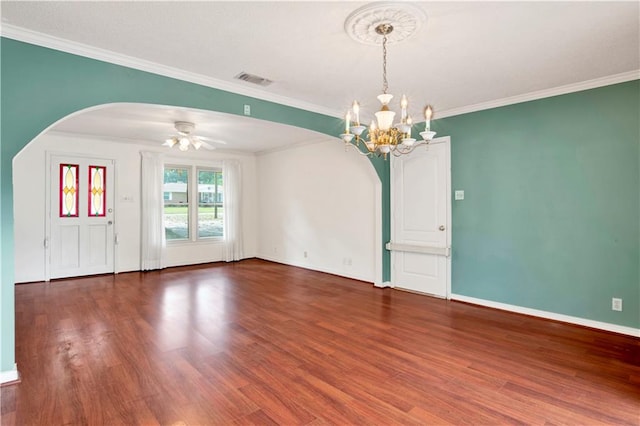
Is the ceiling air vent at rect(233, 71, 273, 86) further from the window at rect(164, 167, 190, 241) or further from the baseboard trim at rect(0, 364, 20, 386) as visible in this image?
the window at rect(164, 167, 190, 241)

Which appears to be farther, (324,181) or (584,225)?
(324,181)

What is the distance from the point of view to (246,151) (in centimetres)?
810

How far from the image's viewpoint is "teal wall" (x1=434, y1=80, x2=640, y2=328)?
345cm

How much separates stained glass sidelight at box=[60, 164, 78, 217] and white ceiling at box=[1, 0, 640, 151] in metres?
4.27

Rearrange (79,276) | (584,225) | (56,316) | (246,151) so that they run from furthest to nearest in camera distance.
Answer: (246,151) → (79,276) → (56,316) → (584,225)

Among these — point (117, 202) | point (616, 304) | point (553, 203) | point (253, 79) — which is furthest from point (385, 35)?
point (117, 202)

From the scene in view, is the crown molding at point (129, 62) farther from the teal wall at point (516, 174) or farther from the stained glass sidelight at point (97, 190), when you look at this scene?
the stained glass sidelight at point (97, 190)

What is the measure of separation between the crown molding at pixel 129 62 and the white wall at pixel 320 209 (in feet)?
6.81

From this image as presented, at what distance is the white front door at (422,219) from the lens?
15.7 feet

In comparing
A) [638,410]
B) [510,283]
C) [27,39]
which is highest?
[27,39]

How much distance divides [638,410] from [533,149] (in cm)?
278

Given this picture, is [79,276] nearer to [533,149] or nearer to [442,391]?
[442,391]

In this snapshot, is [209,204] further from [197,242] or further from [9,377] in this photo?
[9,377]

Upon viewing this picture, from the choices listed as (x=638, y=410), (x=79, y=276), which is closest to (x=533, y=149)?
(x=638, y=410)
